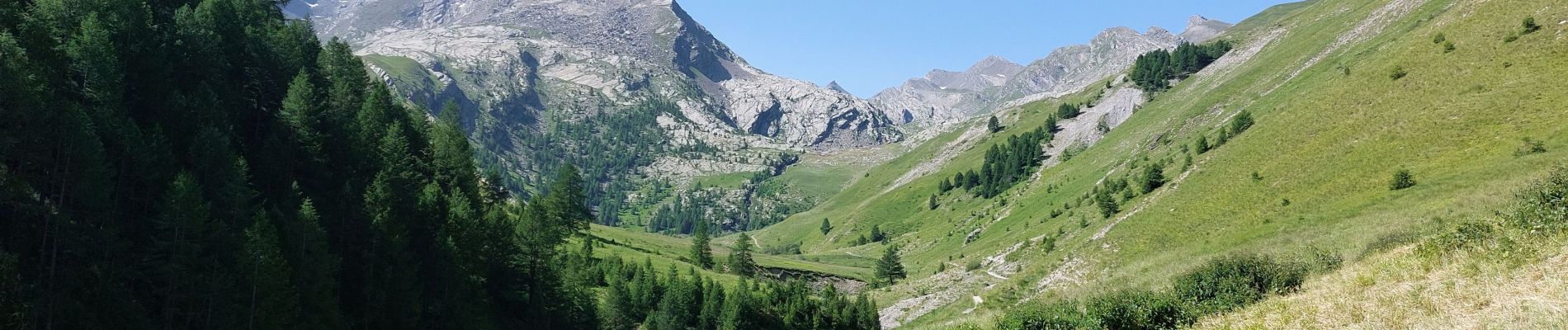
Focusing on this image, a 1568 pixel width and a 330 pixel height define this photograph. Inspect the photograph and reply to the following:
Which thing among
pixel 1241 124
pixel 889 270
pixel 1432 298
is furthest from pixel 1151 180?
pixel 1432 298

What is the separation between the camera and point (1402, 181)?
143 ft

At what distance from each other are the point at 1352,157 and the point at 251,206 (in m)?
79.2

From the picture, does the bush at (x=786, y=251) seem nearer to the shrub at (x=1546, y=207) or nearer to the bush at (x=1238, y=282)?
the bush at (x=1238, y=282)

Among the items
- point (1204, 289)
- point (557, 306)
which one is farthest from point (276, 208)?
point (1204, 289)

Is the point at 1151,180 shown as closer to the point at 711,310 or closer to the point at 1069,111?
the point at 711,310

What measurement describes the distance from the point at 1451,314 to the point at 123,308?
55730 mm

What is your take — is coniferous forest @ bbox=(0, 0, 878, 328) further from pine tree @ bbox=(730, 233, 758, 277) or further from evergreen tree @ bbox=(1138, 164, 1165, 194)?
evergreen tree @ bbox=(1138, 164, 1165, 194)

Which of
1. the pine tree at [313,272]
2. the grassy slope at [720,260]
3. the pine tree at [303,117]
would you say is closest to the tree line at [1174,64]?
the grassy slope at [720,260]

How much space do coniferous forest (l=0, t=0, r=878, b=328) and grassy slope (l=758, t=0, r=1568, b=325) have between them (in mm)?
28857

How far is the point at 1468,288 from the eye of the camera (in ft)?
51.8

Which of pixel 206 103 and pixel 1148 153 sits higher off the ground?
pixel 206 103

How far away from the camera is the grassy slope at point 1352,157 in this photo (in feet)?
134

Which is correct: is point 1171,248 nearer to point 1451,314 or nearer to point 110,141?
point 1451,314

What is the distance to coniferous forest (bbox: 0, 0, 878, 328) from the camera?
134 feet
